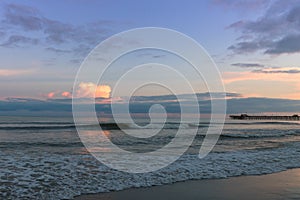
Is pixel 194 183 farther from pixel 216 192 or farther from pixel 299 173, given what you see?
pixel 299 173

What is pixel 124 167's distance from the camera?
12578mm

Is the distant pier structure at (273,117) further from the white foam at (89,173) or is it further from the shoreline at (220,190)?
the shoreline at (220,190)

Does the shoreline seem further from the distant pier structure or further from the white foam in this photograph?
the distant pier structure

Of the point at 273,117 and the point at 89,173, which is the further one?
the point at 273,117

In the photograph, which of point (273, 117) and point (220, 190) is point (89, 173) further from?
point (273, 117)

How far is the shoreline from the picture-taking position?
8.72 m

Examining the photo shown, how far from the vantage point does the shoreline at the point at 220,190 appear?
8719 mm

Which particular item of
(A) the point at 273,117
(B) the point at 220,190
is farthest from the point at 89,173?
(A) the point at 273,117

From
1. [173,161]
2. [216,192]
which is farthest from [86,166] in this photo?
[216,192]

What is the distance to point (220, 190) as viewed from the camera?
952cm

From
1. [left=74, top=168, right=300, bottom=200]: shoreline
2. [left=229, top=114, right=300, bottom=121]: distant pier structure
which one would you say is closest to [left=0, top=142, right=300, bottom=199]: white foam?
[left=74, top=168, right=300, bottom=200]: shoreline

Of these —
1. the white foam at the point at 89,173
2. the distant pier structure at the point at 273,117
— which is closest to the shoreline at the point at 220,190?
the white foam at the point at 89,173

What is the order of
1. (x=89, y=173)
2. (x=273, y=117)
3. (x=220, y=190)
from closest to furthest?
1. (x=220, y=190)
2. (x=89, y=173)
3. (x=273, y=117)

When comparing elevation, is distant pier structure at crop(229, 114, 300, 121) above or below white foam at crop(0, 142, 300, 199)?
above
